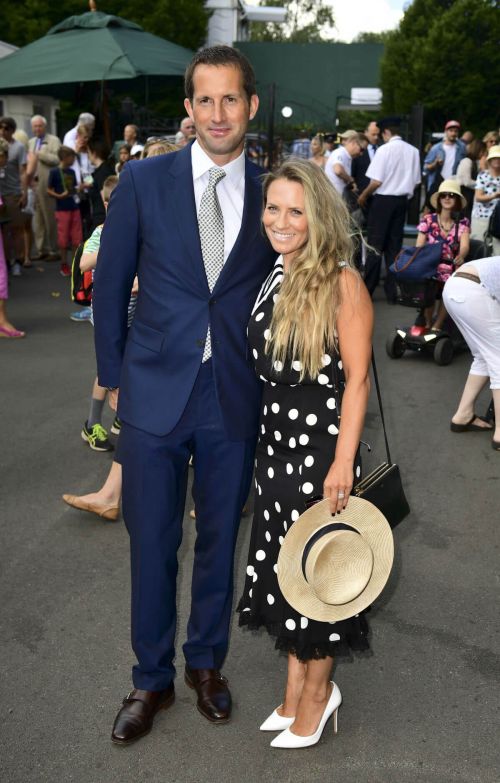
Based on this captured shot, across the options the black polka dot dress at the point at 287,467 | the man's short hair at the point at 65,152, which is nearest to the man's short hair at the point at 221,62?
the black polka dot dress at the point at 287,467

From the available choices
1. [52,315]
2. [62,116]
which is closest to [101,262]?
[52,315]

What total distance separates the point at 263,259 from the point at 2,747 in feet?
6.28

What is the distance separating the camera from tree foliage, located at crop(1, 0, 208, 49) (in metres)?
31.0

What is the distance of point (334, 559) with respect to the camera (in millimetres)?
2922

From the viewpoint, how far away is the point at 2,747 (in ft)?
10.2

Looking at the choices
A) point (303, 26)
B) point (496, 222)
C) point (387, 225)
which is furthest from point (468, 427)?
point (303, 26)

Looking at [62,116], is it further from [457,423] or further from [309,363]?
[309,363]

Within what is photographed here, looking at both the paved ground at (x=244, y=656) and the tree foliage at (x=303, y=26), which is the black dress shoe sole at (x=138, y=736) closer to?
the paved ground at (x=244, y=656)

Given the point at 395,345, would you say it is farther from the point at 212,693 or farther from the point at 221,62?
the point at 221,62

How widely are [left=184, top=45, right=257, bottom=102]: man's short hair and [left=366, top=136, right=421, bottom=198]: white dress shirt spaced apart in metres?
8.93

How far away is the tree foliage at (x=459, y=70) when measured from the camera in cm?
3919

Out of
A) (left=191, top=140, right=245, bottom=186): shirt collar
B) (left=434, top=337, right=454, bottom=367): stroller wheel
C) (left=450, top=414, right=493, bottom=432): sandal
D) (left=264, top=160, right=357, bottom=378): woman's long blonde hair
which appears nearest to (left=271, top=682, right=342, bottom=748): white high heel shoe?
(left=264, top=160, right=357, bottom=378): woman's long blonde hair

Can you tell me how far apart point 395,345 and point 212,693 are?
20.4ft

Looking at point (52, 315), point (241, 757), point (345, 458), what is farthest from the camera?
point (52, 315)
